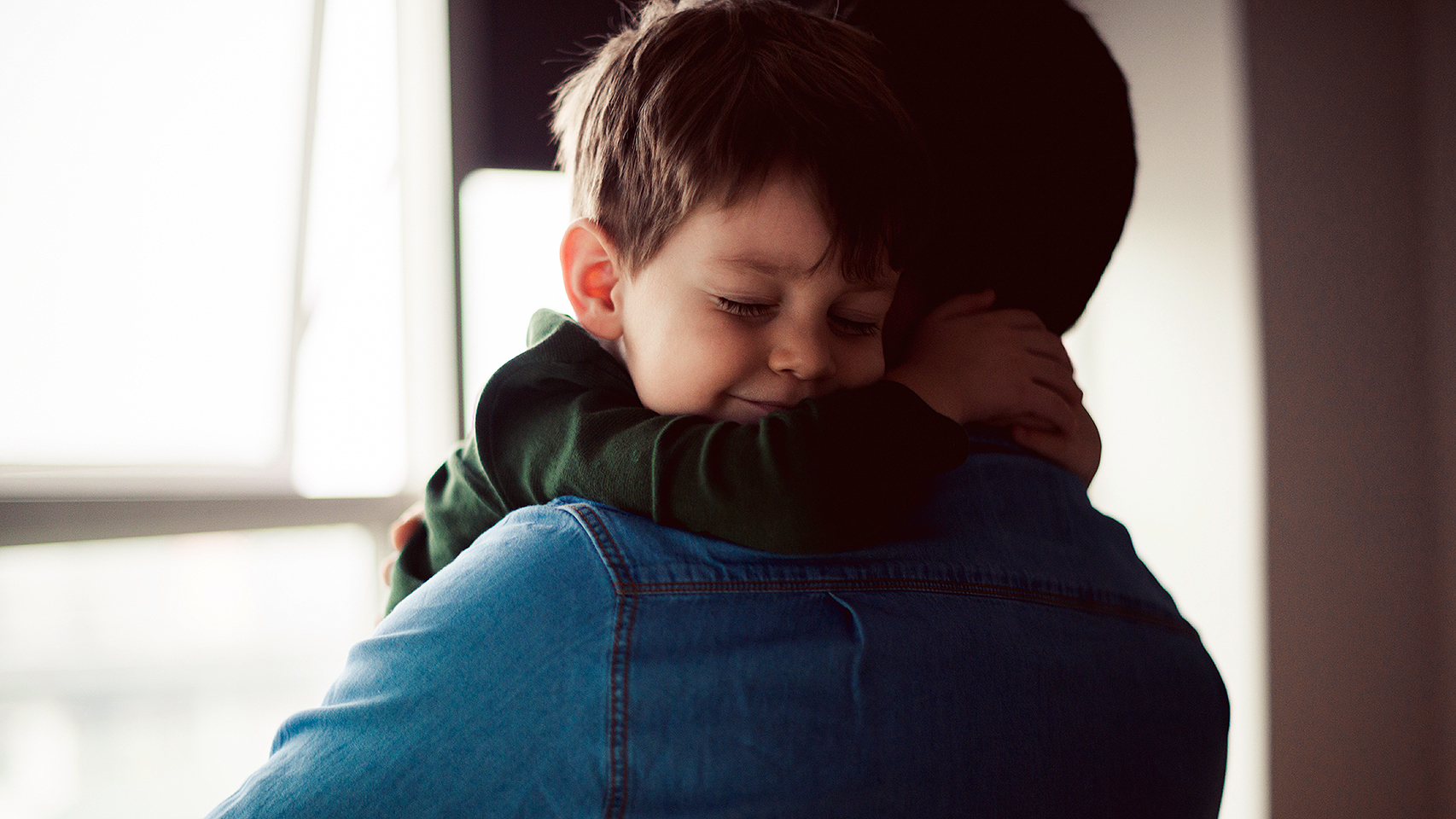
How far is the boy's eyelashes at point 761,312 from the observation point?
0.89 m

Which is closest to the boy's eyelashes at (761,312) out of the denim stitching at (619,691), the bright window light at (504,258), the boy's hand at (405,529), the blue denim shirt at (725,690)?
the blue denim shirt at (725,690)

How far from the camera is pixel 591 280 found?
1013 millimetres

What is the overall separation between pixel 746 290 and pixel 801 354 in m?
0.08

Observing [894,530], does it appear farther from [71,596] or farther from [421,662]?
[71,596]

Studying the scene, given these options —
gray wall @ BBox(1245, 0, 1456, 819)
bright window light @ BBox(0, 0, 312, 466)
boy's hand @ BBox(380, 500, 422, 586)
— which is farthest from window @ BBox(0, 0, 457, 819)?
gray wall @ BBox(1245, 0, 1456, 819)

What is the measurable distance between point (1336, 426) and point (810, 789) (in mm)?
2705

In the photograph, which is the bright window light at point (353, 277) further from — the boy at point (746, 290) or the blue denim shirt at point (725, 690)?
the blue denim shirt at point (725, 690)

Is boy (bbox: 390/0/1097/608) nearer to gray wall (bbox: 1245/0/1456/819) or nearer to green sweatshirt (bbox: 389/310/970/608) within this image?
green sweatshirt (bbox: 389/310/970/608)

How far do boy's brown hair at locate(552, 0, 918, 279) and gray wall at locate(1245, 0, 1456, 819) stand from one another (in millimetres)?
2205

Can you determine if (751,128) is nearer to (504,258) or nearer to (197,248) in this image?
(197,248)

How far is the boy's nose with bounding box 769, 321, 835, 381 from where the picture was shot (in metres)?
0.86

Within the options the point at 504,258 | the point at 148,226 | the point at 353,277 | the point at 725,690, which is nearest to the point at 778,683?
the point at 725,690

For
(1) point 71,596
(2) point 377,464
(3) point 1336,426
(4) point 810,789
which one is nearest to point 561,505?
(4) point 810,789

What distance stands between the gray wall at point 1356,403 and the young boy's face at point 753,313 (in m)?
2.21
